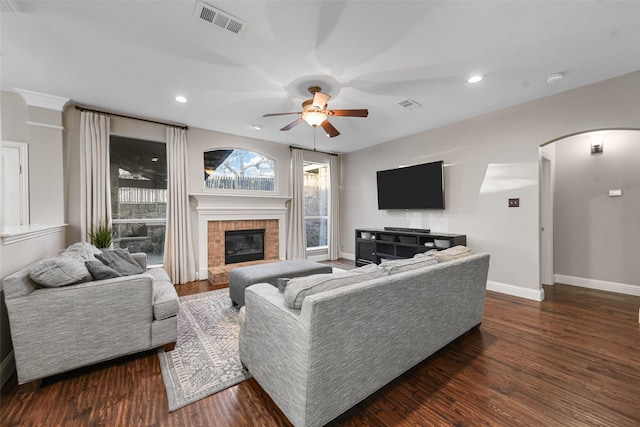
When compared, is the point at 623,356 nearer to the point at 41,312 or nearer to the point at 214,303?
the point at 214,303

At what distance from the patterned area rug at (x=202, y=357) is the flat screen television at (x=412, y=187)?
3.62 metres

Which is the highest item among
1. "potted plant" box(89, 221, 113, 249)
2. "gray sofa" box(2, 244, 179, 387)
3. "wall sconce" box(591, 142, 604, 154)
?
"wall sconce" box(591, 142, 604, 154)

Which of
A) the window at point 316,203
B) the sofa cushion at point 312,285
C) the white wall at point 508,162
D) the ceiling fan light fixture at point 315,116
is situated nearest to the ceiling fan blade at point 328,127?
the ceiling fan light fixture at point 315,116

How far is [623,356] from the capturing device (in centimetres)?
218

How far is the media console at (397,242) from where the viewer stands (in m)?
4.15

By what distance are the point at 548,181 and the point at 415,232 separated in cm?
225

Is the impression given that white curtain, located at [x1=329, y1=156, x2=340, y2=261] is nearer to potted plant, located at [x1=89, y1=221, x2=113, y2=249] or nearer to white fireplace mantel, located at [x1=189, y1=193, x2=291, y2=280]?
white fireplace mantel, located at [x1=189, y1=193, x2=291, y2=280]

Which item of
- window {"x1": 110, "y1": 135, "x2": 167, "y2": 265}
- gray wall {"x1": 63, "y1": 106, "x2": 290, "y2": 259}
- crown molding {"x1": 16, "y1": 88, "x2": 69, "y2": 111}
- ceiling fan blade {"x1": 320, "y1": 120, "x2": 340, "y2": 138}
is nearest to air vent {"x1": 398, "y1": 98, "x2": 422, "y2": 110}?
ceiling fan blade {"x1": 320, "y1": 120, "x2": 340, "y2": 138}

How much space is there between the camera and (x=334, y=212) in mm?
6484

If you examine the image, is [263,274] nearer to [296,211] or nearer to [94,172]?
[296,211]

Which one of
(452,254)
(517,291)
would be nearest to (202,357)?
(452,254)

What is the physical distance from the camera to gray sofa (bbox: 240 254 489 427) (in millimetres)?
1326

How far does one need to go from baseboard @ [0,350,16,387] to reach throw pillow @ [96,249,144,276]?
0.87 m

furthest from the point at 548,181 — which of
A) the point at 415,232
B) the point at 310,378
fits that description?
the point at 310,378
